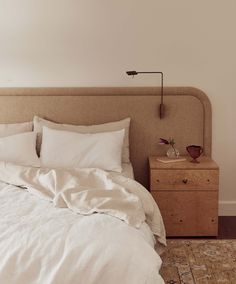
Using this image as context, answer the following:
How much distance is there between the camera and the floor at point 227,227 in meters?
2.88

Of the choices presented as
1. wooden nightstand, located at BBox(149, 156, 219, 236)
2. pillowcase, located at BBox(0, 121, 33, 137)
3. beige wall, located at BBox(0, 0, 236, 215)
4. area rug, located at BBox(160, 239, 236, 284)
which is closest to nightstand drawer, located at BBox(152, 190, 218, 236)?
wooden nightstand, located at BBox(149, 156, 219, 236)

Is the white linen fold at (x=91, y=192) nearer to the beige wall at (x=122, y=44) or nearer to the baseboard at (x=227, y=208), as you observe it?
the beige wall at (x=122, y=44)

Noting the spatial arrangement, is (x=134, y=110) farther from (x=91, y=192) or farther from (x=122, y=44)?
(x=91, y=192)

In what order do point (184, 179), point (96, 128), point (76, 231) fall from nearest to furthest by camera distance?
point (76, 231), point (184, 179), point (96, 128)

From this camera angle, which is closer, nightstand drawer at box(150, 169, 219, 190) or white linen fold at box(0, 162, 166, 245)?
white linen fold at box(0, 162, 166, 245)

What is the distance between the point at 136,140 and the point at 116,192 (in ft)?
3.62

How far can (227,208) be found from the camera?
3.30m

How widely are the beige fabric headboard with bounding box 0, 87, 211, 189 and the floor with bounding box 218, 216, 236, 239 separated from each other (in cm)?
59

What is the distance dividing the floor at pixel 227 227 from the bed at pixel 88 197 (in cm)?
69

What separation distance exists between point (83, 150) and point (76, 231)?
3.99 ft

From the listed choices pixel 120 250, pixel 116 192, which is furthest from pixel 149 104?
pixel 120 250

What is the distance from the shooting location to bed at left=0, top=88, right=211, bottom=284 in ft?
4.86

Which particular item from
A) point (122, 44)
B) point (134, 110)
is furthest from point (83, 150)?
point (122, 44)

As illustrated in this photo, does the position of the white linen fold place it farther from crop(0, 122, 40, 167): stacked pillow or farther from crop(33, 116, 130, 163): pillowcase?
crop(33, 116, 130, 163): pillowcase
